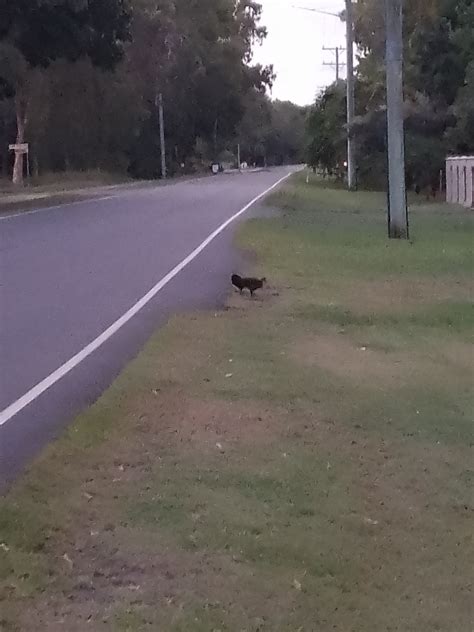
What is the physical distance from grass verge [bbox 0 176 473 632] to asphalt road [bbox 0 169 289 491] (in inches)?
12.9

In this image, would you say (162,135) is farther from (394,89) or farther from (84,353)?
(84,353)

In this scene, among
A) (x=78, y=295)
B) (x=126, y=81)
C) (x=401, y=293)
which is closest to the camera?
(x=78, y=295)

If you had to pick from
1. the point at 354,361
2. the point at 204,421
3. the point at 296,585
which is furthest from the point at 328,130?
the point at 296,585

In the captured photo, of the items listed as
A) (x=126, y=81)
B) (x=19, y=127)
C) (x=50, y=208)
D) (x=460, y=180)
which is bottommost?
(x=50, y=208)

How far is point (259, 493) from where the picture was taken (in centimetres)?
660

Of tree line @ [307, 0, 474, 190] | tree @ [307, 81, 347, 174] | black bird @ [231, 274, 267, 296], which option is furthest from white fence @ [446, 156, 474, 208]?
black bird @ [231, 274, 267, 296]

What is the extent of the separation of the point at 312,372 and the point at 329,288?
5880mm

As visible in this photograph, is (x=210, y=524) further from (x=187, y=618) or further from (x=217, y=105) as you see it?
(x=217, y=105)

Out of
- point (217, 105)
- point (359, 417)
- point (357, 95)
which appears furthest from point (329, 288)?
point (217, 105)

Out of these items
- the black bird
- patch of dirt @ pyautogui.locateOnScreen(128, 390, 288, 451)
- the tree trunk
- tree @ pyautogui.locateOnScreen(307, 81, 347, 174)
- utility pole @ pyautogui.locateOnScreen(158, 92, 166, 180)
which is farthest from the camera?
utility pole @ pyautogui.locateOnScreen(158, 92, 166, 180)

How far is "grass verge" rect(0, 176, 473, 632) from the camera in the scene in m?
5.11

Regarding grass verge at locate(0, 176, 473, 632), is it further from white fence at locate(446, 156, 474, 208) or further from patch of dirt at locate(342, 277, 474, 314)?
white fence at locate(446, 156, 474, 208)

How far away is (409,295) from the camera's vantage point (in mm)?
15320

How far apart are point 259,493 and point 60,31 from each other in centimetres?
3142
